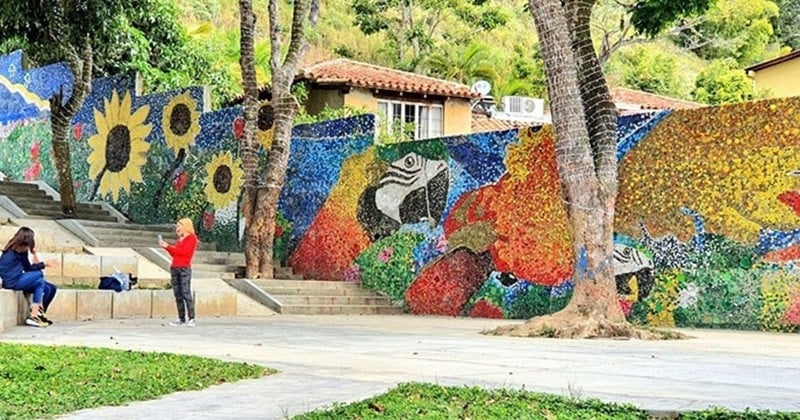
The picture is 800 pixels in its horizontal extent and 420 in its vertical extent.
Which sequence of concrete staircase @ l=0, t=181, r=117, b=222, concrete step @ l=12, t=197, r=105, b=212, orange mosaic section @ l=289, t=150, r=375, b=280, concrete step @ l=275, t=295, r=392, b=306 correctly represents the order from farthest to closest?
concrete step @ l=12, t=197, r=105, b=212, concrete staircase @ l=0, t=181, r=117, b=222, orange mosaic section @ l=289, t=150, r=375, b=280, concrete step @ l=275, t=295, r=392, b=306

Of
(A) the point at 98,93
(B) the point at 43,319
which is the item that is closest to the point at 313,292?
(B) the point at 43,319

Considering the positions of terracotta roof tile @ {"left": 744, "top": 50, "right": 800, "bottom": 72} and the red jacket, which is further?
terracotta roof tile @ {"left": 744, "top": 50, "right": 800, "bottom": 72}

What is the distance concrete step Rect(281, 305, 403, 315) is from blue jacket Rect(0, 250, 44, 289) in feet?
16.5

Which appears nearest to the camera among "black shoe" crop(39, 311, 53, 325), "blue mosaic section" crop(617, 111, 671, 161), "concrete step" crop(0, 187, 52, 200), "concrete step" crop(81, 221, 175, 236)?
"black shoe" crop(39, 311, 53, 325)

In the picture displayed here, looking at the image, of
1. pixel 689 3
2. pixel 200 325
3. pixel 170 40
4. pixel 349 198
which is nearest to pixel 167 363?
pixel 200 325

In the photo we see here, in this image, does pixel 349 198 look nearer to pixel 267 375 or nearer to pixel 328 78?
pixel 328 78

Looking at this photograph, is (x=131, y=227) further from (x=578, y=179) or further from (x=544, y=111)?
(x=544, y=111)

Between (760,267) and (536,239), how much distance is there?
11.8ft

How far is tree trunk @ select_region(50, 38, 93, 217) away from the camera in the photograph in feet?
68.3

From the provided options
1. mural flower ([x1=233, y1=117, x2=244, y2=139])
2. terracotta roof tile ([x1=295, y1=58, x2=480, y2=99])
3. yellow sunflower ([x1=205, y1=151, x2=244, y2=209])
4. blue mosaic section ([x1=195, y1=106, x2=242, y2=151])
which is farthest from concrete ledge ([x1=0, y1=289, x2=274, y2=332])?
terracotta roof tile ([x1=295, y1=58, x2=480, y2=99])

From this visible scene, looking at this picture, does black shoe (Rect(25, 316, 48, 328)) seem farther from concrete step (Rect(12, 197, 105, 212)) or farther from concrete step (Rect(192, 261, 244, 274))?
concrete step (Rect(12, 197, 105, 212))

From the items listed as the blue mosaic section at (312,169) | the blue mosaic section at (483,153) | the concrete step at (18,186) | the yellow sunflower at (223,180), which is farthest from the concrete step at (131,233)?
the blue mosaic section at (483,153)

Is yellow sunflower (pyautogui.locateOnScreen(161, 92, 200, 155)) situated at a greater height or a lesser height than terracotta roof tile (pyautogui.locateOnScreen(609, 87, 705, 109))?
lesser

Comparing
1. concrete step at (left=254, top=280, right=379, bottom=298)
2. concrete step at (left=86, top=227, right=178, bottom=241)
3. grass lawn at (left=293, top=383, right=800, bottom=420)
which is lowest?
grass lawn at (left=293, top=383, right=800, bottom=420)
